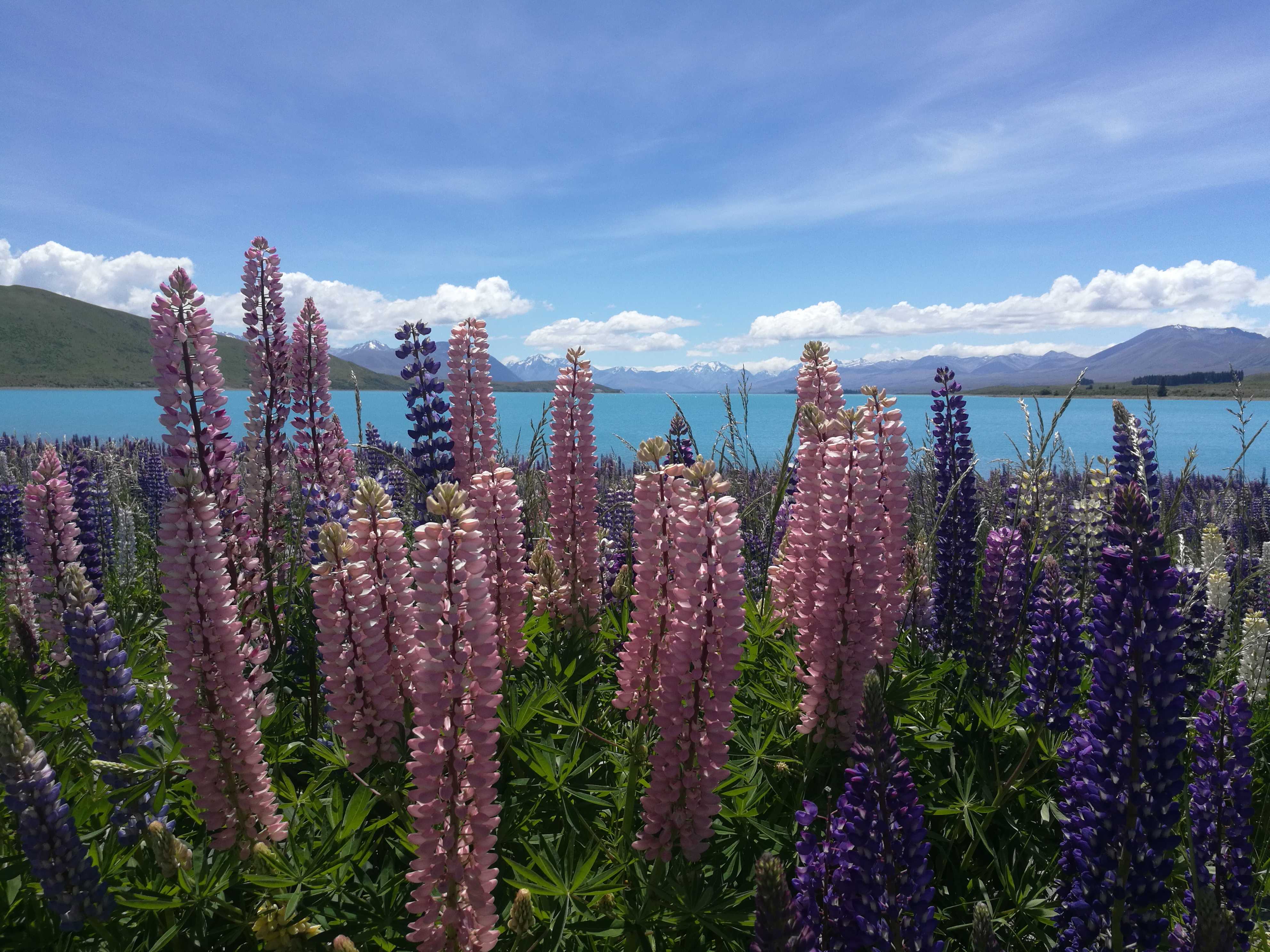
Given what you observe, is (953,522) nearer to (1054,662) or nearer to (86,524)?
(1054,662)

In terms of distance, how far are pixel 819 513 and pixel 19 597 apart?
6835mm

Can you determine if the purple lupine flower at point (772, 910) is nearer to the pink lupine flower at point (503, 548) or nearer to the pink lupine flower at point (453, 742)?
the pink lupine flower at point (453, 742)

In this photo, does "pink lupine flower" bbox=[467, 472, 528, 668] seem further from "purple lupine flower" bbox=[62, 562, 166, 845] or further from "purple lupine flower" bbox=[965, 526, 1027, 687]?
"purple lupine flower" bbox=[965, 526, 1027, 687]

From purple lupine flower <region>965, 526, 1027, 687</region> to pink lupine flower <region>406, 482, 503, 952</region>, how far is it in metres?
3.23

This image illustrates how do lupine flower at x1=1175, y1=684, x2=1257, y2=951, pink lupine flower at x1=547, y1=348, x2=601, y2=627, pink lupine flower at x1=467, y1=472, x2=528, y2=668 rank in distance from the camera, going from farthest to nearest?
pink lupine flower at x1=547, y1=348, x2=601, y2=627 → pink lupine flower at x1=467, y1=472, x2=528, y2=668 → lupine flower at x1=1175, y1=684, x2=1257, y2=951

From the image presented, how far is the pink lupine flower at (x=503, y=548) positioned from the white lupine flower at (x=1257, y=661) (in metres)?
4.77

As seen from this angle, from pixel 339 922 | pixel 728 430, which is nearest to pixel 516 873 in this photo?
pixel 339 922

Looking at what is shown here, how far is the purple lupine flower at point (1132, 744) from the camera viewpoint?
6.75 feet

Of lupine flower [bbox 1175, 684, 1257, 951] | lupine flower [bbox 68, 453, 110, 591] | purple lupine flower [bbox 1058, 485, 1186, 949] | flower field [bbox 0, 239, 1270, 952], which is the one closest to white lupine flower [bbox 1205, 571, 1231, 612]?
flower field [bbox 0, 239, 1270, 952]

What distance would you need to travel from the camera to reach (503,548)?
3439mm

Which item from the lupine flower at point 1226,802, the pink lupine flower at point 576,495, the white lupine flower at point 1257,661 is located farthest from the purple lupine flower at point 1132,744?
the white lupine flower at point 1257,661

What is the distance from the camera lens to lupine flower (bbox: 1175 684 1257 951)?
8.18 ft

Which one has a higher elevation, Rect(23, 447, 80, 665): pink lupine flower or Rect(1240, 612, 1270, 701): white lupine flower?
Rect(23, 447, 80, 665): pink lupine flower

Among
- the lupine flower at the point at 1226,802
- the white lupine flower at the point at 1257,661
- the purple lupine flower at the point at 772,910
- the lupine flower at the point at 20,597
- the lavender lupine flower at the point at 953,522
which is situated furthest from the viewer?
the lupine flower at the point at 20,597
